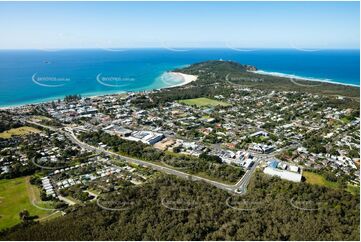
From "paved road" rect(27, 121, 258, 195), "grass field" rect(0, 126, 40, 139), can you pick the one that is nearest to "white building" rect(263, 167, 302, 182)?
"paved road" rect(27, 121, 258, 195)

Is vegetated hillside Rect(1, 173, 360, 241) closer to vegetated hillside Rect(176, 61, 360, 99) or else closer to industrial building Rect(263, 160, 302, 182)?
industrial building Rect(263, 160, 302, 182)

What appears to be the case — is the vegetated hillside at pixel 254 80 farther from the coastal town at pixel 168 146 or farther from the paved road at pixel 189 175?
the paved road at pixel 189 175

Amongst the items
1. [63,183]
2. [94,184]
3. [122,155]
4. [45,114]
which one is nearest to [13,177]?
[63,183]

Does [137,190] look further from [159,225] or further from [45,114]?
[45,114]

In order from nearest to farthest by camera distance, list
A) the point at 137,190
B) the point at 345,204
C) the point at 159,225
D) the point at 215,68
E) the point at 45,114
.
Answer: the point at 159,225
the point at 345,204
the point at 137,190
the point at 45,114
the point at 215,68

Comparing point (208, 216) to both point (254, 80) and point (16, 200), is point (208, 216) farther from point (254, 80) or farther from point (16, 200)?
point (254, 80)

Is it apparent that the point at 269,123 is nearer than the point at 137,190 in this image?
No

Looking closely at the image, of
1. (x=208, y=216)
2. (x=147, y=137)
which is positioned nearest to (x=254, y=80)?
(x=147, y=137)
